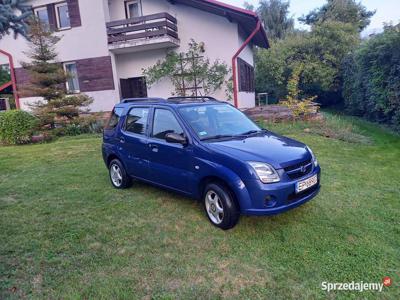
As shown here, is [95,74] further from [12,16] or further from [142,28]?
[12,16]

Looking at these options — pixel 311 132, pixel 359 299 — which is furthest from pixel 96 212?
→ pixel 311 132

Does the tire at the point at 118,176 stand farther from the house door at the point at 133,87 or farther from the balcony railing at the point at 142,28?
the house door at the point at 133,87

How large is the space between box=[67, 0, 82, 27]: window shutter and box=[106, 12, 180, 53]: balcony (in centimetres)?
175

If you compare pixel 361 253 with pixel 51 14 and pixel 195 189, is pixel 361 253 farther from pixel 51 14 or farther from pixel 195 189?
pixel 51 14

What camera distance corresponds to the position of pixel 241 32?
43.5 feet

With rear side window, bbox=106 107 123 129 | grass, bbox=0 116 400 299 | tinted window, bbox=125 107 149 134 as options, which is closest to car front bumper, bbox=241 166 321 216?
grass, bbox=0 116 400 299

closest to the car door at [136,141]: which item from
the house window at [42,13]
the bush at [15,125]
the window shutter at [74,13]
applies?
the bush at [15,125]

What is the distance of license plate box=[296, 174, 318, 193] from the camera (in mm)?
3512

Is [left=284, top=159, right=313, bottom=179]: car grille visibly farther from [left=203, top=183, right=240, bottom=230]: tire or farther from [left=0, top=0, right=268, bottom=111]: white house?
[left=0, top=0, right=268, bottom=111]: white house

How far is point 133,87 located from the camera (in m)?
15.0

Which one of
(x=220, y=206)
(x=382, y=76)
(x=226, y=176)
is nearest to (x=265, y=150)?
(x=226, y=176)

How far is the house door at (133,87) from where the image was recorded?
14.6 metres

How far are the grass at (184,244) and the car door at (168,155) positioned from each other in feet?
1.60

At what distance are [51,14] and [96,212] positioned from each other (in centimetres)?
1372
